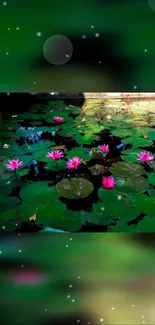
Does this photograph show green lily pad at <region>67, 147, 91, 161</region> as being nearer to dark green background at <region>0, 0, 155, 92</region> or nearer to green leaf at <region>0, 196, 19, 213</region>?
green leaf at <region>0, 196, 19, 213</region>

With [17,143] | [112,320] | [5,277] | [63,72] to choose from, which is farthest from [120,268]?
[17,143]

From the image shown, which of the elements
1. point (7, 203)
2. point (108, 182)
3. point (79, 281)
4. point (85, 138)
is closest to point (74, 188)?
point (108, 182)

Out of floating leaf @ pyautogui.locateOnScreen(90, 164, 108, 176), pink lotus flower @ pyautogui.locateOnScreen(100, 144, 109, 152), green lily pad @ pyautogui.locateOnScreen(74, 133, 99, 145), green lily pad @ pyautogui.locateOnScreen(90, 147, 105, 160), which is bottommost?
green lily pad @ pyautogui.locateOnScreen(74, 133, 99, 145)

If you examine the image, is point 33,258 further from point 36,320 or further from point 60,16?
point 60,16

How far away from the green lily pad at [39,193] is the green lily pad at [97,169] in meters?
0.18

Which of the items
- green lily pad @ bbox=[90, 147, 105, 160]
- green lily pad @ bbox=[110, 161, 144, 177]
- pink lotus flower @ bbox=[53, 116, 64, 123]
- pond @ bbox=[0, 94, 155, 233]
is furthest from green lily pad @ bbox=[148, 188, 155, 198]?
pink lotus flower @ bbox=[53, 116, 64, 123]

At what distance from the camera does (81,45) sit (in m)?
0.21

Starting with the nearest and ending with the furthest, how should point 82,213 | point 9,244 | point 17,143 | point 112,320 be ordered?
point 112,320
point 9,244
point 82,213
point 17,143

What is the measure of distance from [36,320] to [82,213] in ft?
1.55

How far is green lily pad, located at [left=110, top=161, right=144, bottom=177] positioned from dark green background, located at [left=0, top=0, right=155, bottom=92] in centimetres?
89

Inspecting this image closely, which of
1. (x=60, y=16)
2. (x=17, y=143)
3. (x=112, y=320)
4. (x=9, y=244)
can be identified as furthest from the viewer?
(x=17, y=143)

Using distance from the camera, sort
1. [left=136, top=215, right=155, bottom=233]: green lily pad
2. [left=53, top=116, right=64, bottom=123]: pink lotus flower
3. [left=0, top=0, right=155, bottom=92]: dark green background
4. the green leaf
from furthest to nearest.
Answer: [left=53, top=116, right=64, bottom=123]: pink lotus flower → the green leaf → [left=136, top=215, right=155, bottom=233]: green lily pad → [left=0, top=0, right=155, bottom=92]: dark green background

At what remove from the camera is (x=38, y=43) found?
21 cm

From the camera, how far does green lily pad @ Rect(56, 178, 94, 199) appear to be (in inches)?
38.7
